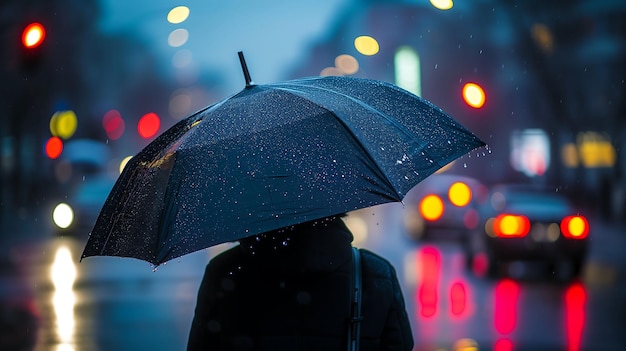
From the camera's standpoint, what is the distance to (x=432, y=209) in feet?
93.9

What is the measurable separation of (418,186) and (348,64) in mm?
3775

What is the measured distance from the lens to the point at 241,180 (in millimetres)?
4043

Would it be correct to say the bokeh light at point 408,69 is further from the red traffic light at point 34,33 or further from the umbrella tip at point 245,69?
the umbrella tip at point 245,69

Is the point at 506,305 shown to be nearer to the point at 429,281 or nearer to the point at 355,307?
the point at 429,281

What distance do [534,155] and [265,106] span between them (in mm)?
49464

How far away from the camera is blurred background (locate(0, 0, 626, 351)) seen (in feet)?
43.5

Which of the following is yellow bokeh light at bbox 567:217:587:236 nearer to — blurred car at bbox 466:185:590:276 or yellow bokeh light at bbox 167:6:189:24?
blurred car at bbox 466:185:590:276

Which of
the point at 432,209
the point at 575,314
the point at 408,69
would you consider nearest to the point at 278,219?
the point at 575,314

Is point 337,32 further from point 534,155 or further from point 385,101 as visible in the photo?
point 385,101

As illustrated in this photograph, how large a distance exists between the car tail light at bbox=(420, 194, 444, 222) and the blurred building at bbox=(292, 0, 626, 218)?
2.20 meters

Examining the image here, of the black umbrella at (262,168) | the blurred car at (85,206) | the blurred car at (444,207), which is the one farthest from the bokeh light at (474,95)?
the blurred car at (85,206)

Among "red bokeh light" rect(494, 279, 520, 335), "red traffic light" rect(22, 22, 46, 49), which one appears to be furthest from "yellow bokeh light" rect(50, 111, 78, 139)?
"red traffic light" rect(22, 22, 46, 49)

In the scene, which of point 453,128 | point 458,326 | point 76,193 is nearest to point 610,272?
point 458,326

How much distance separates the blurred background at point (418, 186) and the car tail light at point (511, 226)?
0.03 m
